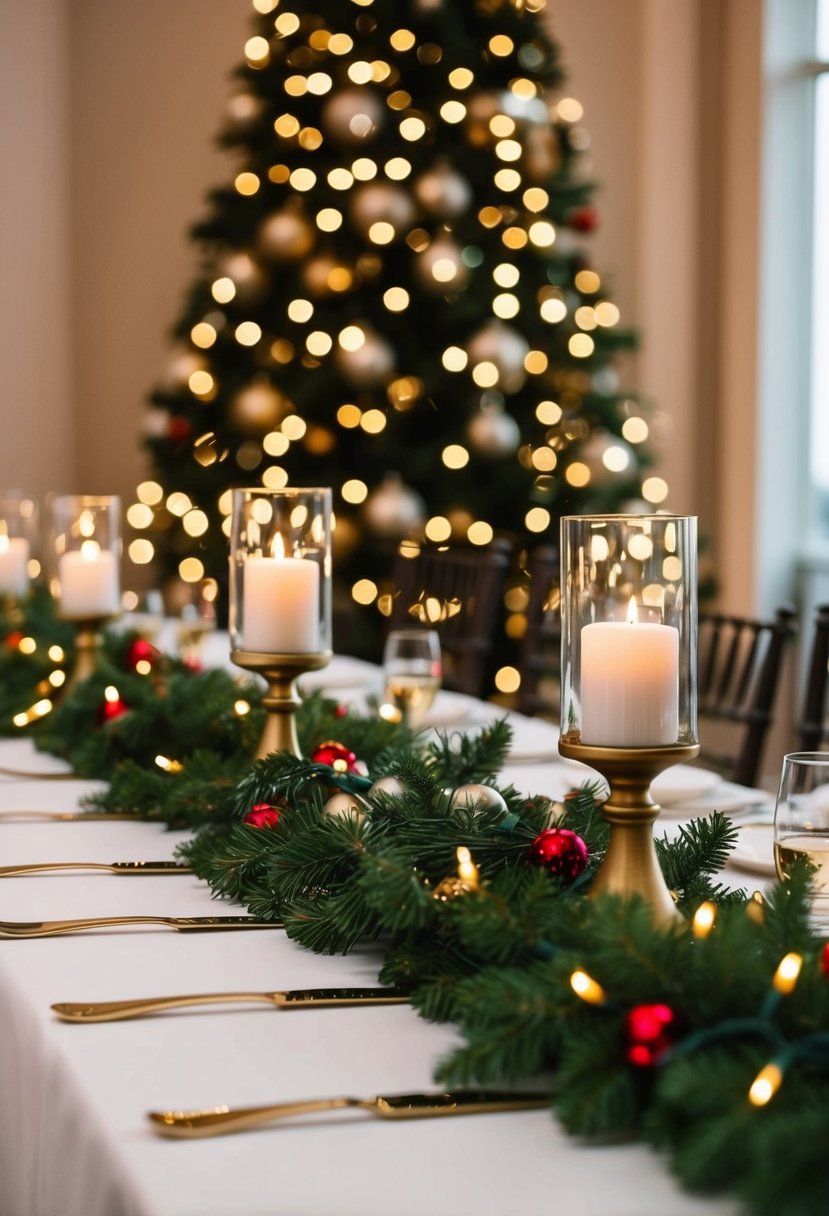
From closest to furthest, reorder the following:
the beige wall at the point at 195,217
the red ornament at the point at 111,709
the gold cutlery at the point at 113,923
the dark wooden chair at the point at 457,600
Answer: the gold cutlery at the point at 113,923, the red ornament at the point at 111,709, the dark wooden chair at the point at 457,600, the beige wall at the point at 195,217

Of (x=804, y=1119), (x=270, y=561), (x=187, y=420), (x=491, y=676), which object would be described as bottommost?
(x=491, y=676)

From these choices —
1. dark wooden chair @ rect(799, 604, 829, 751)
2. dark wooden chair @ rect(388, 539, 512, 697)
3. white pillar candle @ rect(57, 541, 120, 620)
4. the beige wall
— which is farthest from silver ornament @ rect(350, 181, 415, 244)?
dark wooden chair @ rect(799, 604, 829, 751)

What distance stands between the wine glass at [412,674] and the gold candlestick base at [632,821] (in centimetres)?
90

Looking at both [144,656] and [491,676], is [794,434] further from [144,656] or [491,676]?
[144,656]

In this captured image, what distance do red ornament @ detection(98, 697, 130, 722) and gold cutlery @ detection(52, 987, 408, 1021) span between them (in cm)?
83

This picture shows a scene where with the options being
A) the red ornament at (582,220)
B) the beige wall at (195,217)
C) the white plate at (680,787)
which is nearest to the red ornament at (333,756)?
the white plate at (680,787)

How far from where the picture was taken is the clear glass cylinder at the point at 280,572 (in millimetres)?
1348

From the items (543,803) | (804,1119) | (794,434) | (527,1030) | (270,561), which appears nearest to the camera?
(804,1119)

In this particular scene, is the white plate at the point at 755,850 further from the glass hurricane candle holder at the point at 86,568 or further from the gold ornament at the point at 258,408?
the gold ornament at the point at 258,408

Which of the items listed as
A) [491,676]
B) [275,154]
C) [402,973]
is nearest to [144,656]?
[402,973]

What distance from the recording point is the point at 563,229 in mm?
4812

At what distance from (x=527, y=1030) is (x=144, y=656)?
1416 millimetres

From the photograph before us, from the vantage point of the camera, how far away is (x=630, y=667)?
893 mm

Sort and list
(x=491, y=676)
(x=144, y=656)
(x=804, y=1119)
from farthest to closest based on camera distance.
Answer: (x=491, y=676) < (x=144, y=656) < (x=804, y=1119)
